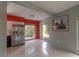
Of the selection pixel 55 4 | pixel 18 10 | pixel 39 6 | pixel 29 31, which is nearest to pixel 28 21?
pixel 29 31

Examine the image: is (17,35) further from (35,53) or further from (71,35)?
(71,35)

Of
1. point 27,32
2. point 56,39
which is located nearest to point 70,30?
point 56,39

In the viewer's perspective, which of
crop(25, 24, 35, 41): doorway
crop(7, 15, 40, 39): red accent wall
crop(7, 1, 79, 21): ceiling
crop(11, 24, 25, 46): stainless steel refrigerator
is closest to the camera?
crop(7, 1, 79, 21): ceiling

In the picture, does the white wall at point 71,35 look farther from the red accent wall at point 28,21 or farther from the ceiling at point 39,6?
the red accent wall at point 28,21

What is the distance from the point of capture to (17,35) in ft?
21.6

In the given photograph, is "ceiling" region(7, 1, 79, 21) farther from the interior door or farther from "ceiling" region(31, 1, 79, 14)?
the interior door

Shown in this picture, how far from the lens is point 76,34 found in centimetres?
443

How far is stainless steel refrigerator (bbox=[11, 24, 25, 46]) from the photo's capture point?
6.32 m

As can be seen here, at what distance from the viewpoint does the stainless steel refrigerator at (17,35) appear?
6319 millimetres

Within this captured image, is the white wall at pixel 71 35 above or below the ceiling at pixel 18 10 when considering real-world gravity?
below

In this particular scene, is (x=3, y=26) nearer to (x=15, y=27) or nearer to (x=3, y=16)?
(x=3, y=16)

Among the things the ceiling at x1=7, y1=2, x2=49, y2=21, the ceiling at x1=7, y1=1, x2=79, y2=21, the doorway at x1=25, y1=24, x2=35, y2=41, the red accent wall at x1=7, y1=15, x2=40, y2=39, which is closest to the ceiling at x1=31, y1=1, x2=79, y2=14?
the ceiling at x1=7, y1=1, x2=79, y2=21

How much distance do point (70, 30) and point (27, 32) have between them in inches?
214

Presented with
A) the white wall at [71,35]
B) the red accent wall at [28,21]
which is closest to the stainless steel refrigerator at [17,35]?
the red accent wall at [28,21]
